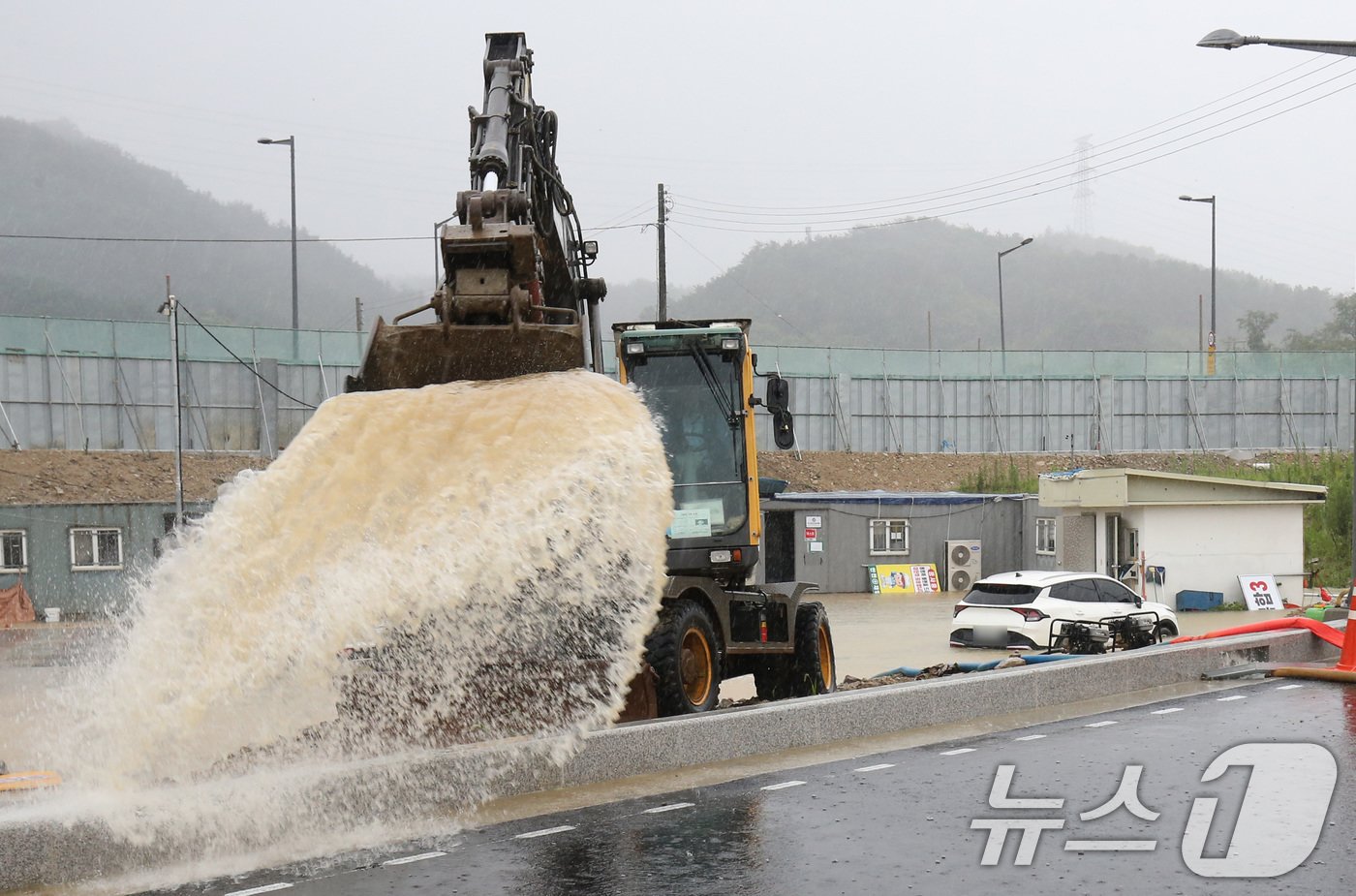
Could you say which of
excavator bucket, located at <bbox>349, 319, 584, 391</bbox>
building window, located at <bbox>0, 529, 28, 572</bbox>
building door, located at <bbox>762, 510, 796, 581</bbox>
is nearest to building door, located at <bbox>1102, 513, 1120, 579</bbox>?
building door, located at <bbox>762, 510, 796, 581</bbox>

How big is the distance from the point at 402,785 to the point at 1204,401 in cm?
5491

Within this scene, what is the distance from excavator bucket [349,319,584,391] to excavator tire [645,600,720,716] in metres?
2.30

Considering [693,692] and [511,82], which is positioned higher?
[511,82]

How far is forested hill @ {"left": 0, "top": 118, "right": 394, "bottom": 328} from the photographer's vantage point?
157250 mm

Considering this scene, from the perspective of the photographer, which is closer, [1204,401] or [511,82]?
[511,82]

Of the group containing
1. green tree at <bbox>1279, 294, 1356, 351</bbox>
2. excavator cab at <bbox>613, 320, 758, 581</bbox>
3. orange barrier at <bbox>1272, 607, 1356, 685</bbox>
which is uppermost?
green tree at <bbox>1279, 294, 1356, 351</bbox>

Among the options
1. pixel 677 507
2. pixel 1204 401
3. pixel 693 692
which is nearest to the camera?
pixel 693 692

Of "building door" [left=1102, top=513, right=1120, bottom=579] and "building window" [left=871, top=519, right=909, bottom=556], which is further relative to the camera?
"building window" [left=871, top=519, right=909, bottom=556]

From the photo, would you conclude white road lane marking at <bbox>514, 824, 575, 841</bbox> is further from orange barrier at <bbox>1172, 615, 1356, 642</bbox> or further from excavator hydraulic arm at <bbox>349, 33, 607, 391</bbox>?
orange barrier at <bbox>1172, 615, 1356, 642</bbox>

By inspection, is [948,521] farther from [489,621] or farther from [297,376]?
[489,621]

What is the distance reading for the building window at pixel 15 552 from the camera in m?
33.6

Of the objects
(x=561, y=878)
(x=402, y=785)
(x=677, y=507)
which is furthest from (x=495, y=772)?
(x=677, y=507)

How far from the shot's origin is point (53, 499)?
39625mm

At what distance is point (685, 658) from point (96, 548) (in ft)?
87.9
